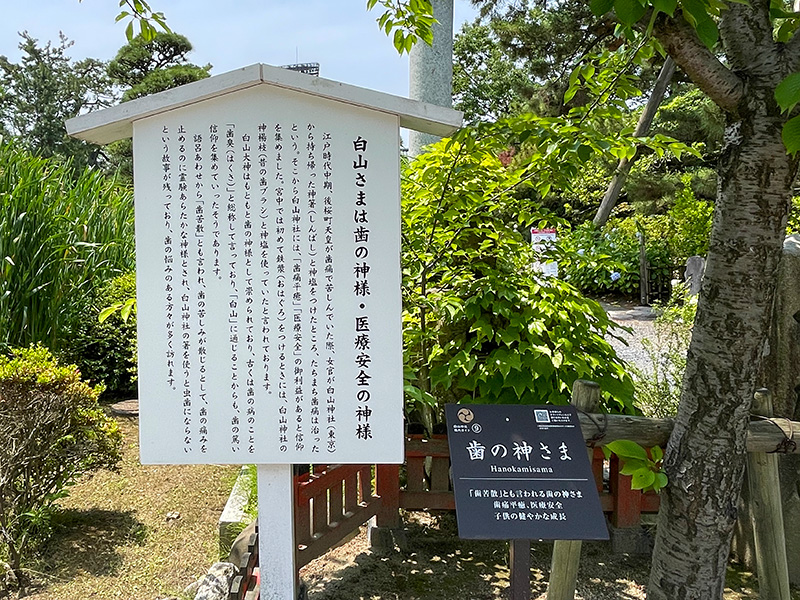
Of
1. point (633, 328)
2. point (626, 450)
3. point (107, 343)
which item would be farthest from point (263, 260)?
point (633, 328)

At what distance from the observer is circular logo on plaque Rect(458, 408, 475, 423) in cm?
229

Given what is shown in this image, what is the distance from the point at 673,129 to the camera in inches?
483

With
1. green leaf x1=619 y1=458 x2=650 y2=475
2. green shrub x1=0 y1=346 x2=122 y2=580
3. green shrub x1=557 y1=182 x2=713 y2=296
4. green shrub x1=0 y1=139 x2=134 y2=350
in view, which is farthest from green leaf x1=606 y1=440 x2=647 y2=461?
green shrub x1=557 y1=182 x2=713 y2=296

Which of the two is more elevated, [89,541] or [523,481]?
[523,481]

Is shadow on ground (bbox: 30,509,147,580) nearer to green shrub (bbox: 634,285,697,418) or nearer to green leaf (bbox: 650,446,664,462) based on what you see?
green leaf (bbox: 650,446,664,462)

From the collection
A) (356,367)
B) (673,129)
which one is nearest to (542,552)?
(356,367)

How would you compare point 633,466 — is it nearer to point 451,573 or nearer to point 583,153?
point 583,153

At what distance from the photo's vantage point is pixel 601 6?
158 cm

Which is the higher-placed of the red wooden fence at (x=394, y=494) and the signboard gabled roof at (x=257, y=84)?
the signboard gabled roof at (x=257, y=84)

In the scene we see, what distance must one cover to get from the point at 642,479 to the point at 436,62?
3115 mm

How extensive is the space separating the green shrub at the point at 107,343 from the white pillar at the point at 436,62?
2953mm

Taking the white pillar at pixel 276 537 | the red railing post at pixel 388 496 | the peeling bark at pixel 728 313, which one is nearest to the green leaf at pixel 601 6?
the peeling bark at pixel 728 313

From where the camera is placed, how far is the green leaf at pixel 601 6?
61.4 inches

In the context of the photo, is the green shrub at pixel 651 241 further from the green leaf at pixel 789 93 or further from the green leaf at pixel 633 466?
the green leaf at pixel 789 93
